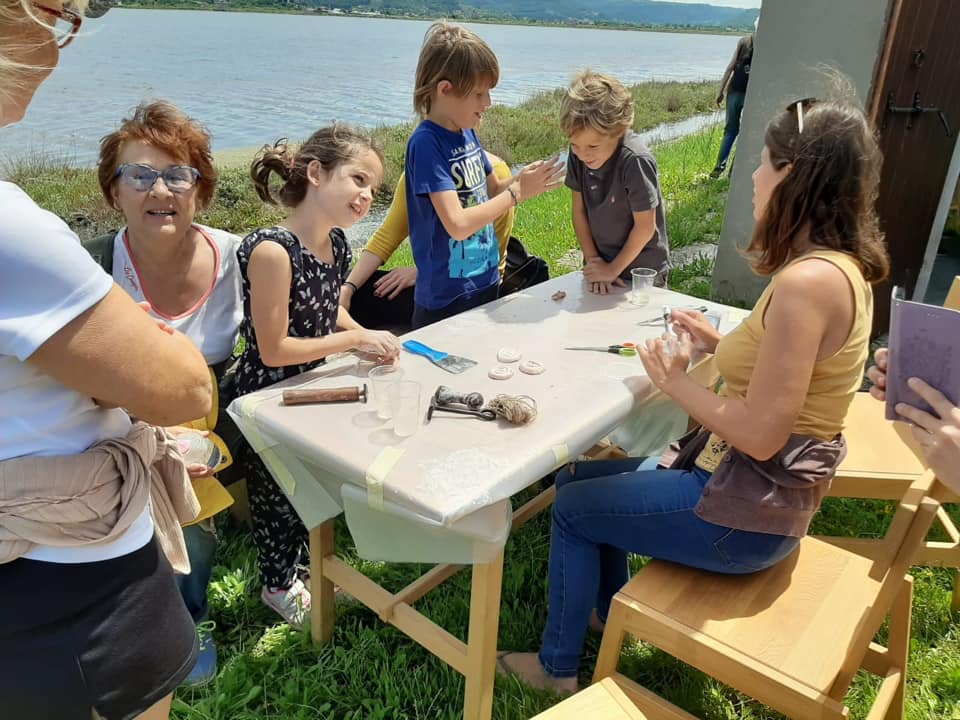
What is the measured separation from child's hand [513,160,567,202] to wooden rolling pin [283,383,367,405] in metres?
1.12

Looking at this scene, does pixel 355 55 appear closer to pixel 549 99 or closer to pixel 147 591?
pixel 549 99

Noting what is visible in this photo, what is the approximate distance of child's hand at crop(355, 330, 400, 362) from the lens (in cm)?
194

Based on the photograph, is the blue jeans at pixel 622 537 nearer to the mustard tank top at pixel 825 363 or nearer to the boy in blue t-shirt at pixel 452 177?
the mustard tank top at pixel 825 363

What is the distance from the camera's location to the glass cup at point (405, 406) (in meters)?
1.62

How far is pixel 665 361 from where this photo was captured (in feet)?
5.66

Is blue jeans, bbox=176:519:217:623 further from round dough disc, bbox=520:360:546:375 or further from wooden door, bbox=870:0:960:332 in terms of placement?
wooden door, bbox=870:0:960:332

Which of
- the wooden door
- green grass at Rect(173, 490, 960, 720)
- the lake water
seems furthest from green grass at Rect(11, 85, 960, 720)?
the wooden door

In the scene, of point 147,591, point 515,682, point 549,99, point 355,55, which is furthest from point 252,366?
point 355,55

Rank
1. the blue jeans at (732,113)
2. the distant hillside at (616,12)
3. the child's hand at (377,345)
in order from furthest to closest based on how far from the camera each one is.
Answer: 1. the distant hillside at (616,12)
2. the blue jeans at (732,113)
3. the child's hand at (377,345)

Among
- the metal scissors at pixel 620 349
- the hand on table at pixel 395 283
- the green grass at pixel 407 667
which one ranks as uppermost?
the metal scissors at pixel 620 349

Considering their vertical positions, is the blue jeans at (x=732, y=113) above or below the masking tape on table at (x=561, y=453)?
above

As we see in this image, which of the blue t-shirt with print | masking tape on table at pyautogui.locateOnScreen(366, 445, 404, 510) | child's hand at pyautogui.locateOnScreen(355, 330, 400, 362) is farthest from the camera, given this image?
the blue t-shirt with print

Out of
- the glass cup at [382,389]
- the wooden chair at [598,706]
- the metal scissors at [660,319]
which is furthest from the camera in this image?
the metal scissors at [660,319]

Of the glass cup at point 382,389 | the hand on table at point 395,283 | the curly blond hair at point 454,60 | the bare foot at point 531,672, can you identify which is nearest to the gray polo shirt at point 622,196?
the curly blond hair at point 454,60
